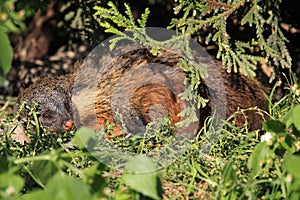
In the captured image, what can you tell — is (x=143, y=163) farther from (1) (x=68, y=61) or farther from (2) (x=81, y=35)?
(1) (x=68, y=61)


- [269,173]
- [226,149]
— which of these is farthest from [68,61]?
[269,173]

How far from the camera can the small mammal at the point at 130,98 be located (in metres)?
3.72

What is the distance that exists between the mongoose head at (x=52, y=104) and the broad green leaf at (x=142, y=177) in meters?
1.47

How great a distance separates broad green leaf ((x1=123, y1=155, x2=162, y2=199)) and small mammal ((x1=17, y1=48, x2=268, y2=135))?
1385 millimetres

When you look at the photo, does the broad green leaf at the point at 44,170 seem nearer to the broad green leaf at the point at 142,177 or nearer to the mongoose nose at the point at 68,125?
the broad green leaf at the point at 142,177

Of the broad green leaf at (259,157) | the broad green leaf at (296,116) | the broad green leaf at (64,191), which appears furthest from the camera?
the broad green leaf at (259,157)

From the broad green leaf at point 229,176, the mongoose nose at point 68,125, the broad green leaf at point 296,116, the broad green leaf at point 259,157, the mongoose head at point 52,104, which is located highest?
the broad green leaf at point 296,116

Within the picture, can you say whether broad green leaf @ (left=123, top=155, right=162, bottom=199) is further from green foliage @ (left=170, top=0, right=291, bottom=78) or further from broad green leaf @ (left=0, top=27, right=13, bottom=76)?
green foliage @ (left=170, top=0, right=291, bottom=78)

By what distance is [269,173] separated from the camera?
2662 millimetres

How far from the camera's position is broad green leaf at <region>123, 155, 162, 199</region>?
216 cm

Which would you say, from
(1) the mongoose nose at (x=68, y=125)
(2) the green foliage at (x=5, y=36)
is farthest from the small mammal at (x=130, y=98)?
(2) the green foliage at (x=5, y=36)

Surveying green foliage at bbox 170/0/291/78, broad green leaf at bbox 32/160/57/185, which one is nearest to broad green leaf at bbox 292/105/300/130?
broad green leaf at bbox 32/160/57/185

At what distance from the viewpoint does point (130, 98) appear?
12.5ft

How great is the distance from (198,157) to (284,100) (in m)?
0.96
